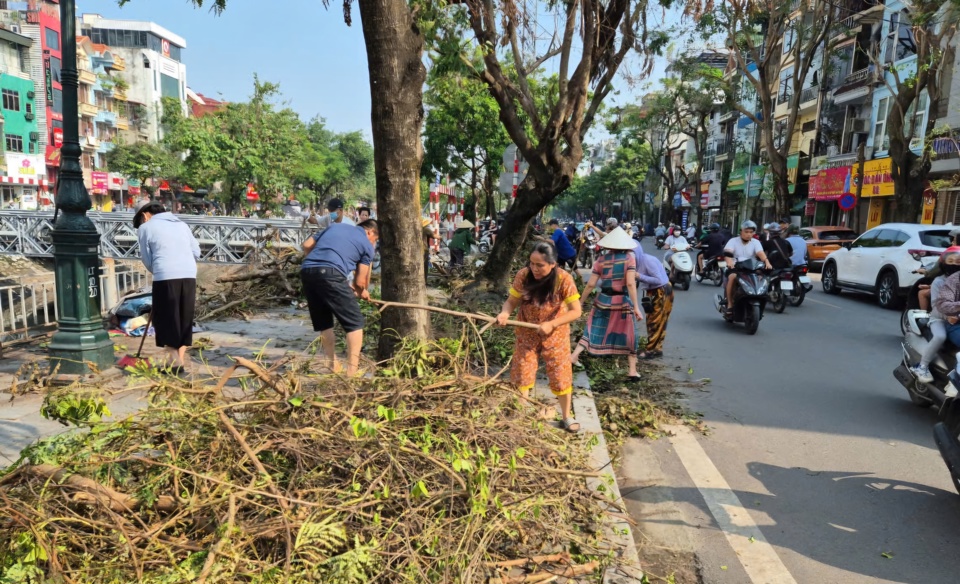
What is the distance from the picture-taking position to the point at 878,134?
28.3m

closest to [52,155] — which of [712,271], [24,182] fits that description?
[24,182]

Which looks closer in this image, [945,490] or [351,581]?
[351,581]

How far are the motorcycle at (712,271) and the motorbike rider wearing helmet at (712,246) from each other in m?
0.08

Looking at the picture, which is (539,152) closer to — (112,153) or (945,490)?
(945,490)

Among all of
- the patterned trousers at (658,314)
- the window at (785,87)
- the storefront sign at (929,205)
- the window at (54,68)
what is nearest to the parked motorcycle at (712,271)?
the patterned trousers at (658,314)

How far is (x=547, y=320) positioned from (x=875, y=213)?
28282 mm

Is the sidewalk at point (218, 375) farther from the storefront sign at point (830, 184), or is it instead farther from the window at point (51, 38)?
the window at point (51, 38)

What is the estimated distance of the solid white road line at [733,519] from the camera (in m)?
3.37

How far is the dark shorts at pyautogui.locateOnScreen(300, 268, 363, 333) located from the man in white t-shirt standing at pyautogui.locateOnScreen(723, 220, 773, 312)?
6.33 m

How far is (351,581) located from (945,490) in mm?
3876

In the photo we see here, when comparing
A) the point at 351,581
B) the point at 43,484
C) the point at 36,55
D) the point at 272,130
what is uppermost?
the point at 36,55

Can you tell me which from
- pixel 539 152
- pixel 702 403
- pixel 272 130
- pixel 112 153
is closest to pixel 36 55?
pixel 112 153

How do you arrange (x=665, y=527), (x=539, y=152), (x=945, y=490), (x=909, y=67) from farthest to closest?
(x=909, y=67), (x=539, y=152), (x=945, y=490), (x=665, y=527)

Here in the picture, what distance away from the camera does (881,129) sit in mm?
28078
